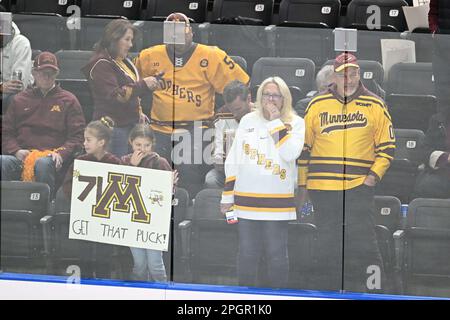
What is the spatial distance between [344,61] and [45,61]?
1.50 meters

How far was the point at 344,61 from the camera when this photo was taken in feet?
16.7

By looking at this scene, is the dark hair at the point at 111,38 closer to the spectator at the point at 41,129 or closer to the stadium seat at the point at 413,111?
the spectator at the point at 41,129

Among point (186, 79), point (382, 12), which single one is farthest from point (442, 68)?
point (382, 12)

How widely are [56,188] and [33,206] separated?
15 cm

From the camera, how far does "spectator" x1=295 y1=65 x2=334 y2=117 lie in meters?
5.09

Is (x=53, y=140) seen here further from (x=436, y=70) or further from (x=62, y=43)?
(x=436, y=70)

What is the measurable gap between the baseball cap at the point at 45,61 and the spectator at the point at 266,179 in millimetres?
998

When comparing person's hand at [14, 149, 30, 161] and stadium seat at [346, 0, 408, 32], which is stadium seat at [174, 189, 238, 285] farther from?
stadium seat at [346, 0, 408, 32]

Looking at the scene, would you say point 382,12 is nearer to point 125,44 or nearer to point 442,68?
point 442,68

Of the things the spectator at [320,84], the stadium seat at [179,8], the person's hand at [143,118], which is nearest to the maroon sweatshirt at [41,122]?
the person's hand at [143,118]

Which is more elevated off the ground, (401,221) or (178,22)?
(178,22)

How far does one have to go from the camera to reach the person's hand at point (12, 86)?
5.36 metres

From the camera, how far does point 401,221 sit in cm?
507
